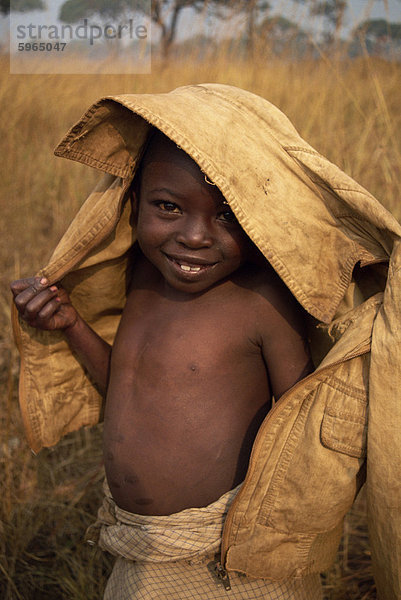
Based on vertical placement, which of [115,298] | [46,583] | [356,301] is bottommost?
[46,583]

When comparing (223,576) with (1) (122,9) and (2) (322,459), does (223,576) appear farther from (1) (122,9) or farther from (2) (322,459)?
(1) (122,9)

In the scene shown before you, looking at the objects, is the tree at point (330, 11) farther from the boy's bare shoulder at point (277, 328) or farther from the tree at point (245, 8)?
the boy's bare shoulder at point (277, 328)

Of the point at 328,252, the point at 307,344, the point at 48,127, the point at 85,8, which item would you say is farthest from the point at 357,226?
the point at 48,127

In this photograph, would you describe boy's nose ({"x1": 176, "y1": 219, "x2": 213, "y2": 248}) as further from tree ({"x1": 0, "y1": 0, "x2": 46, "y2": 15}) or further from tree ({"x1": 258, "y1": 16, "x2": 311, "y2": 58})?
tree ({"x1": 0, "y1": 0, "x2": 46, "y2": 15})

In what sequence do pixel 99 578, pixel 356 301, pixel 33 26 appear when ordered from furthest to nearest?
pixel 33 26, pixel 99 578, pixel 356 301

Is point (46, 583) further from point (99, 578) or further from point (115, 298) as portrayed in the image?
point (115, 298)

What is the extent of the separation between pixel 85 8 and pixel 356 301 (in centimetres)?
275

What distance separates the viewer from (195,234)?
1.35 m

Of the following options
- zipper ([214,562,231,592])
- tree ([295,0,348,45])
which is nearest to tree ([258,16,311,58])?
tree ([295,0,348,45])

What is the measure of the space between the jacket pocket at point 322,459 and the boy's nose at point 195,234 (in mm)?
416

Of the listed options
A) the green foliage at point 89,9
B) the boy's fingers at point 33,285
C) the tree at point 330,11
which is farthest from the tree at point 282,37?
the boy's fingers at point 33,285

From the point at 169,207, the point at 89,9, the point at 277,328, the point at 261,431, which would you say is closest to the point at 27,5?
the point at 89,9

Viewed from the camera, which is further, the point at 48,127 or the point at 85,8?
the point at 48,127

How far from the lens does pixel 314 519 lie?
4.52ft
